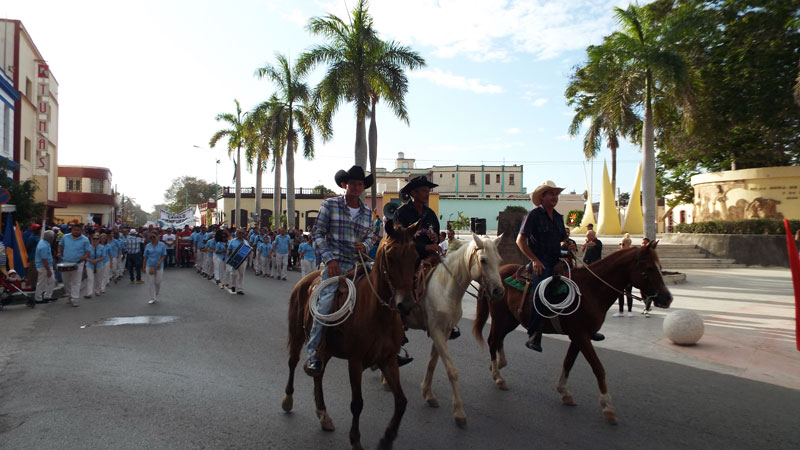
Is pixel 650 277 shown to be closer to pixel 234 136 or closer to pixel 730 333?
pixel 730 333

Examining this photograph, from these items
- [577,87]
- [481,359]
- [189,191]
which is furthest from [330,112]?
[189,191]

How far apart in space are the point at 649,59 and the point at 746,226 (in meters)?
11.4

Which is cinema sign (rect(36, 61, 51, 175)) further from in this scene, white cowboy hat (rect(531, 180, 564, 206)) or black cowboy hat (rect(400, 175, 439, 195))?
white cowboy hat (rect(531, 180, 564, 206))

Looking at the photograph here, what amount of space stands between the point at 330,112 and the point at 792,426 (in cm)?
2072

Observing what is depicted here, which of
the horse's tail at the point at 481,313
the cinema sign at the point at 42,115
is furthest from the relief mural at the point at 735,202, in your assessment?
the cinema sign at the point at 42,115

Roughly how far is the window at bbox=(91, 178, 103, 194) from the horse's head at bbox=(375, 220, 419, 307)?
67597mm

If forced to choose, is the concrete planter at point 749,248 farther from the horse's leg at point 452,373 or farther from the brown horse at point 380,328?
the brown horse at point 380,328

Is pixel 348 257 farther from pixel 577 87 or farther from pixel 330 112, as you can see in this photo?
pixel 577 87

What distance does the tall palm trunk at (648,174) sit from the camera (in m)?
18.8

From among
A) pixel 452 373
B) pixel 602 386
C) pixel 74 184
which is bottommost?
pixel 602 386

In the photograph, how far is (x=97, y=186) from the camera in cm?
6134

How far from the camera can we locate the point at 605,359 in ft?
25.1

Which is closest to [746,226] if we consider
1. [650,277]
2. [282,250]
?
[282,250]

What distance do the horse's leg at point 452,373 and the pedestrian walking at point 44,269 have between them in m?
11.1
